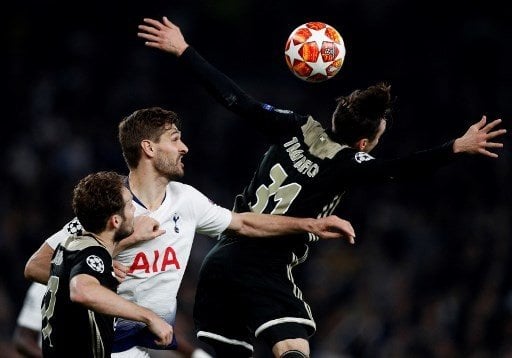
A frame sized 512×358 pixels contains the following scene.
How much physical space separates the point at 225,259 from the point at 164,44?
4.84 ft

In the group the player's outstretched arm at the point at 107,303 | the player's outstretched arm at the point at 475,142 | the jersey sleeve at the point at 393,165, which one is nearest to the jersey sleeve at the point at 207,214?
the jersey sleeve at the point at 393,165

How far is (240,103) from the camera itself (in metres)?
6.65

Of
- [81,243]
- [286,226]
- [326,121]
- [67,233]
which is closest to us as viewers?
[81,243]

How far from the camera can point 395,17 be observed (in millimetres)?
14789

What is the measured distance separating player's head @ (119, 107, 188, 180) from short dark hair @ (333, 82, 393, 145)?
1.10 metres

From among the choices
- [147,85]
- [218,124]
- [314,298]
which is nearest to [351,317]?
[314,298]

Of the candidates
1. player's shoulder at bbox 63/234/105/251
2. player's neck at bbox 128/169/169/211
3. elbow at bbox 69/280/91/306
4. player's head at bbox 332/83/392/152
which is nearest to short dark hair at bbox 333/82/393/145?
player's head at bbox 332/83/392/152

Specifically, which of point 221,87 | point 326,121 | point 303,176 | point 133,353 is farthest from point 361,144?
point 326,121

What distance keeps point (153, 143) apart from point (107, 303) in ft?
4.10

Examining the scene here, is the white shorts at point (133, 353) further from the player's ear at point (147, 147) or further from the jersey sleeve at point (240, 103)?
the jersey sleeve at point (240, 103)

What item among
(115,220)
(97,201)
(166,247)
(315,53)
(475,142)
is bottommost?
(166,247)

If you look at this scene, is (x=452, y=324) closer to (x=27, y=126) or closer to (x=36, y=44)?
(x=27, y=126)

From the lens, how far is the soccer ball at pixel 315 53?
6.79 metres

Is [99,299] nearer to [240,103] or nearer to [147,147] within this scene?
[147,147]
